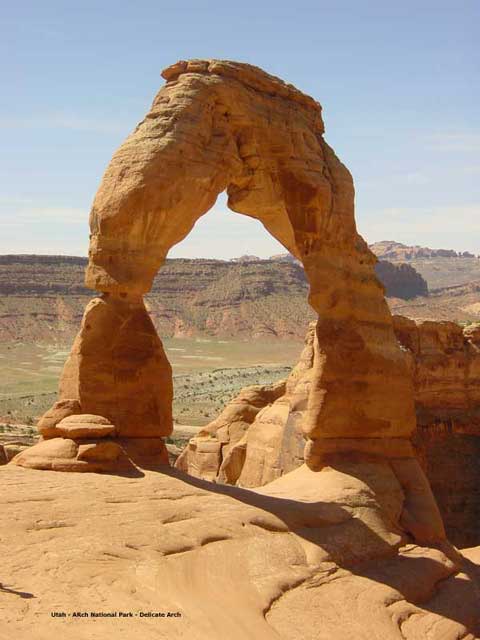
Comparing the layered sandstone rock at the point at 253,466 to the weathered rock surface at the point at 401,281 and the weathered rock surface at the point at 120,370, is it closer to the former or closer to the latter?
the weathered rock surface at the point at 120,370

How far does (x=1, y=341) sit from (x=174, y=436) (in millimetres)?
54184

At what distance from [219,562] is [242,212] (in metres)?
7.19

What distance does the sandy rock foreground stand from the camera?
26.0 ft

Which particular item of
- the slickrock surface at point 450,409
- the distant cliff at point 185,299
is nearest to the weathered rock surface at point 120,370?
the slickrock surface at point 450,409

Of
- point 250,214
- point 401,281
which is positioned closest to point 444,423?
point 250,214

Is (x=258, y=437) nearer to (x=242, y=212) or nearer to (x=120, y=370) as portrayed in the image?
(x=242, y=212)

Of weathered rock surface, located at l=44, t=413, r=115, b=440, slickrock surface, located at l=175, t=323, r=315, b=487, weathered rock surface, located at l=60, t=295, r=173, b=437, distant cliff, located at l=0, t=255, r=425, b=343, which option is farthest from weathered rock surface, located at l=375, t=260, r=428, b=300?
weathered rock surface, located at l=44, t=413, r=115, b=440

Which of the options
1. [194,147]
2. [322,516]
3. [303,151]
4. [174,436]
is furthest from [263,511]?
[174,436]

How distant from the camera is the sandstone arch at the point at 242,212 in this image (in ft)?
39.9

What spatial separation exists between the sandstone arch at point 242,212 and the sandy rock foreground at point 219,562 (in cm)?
109

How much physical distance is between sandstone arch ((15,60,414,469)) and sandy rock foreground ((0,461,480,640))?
1086mm

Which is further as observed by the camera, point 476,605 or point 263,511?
point 476,605

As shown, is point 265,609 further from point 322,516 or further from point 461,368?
point 461,368

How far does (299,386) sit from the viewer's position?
17.8 meters
